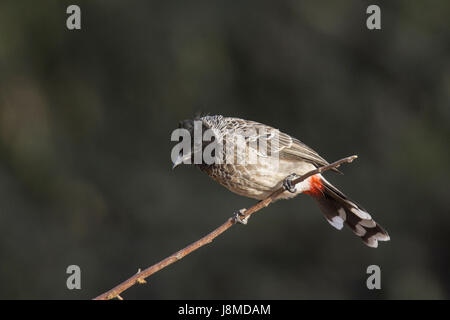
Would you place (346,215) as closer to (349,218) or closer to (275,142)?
(349,218)

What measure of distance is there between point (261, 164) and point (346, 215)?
695 mm

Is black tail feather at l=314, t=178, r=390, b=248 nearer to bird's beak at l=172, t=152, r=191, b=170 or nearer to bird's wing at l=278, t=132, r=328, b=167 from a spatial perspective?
bird's wing at l=278, t=132, r=328, b=167

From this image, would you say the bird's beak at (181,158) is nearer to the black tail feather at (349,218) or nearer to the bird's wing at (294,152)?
the bird's wing at (294,152)

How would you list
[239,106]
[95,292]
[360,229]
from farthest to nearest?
[239,106] < [95,292] < [360,229]

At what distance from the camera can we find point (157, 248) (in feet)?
20.8

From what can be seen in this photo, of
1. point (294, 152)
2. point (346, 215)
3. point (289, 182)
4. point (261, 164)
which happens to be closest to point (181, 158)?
point (261, 164)

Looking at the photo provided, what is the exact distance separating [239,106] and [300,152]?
289 cm

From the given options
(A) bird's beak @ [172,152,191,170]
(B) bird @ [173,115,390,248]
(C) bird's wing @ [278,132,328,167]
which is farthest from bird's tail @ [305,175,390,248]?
(A) bird's beak @ [172,152,191,170]

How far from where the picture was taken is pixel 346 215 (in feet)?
12.8

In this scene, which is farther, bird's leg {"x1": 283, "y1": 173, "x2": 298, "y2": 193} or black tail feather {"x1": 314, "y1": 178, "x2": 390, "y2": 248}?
black tail feather {"x1": 314, "y1": 178, "x2": 390, "y2": 248}

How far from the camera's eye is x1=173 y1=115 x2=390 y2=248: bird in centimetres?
355

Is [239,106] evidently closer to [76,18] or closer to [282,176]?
[76,18]

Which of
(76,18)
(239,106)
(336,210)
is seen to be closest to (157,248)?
(239,106)

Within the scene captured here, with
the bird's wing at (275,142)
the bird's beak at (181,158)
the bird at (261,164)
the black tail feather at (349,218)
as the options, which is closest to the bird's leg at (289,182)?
the bird at (261,164)
